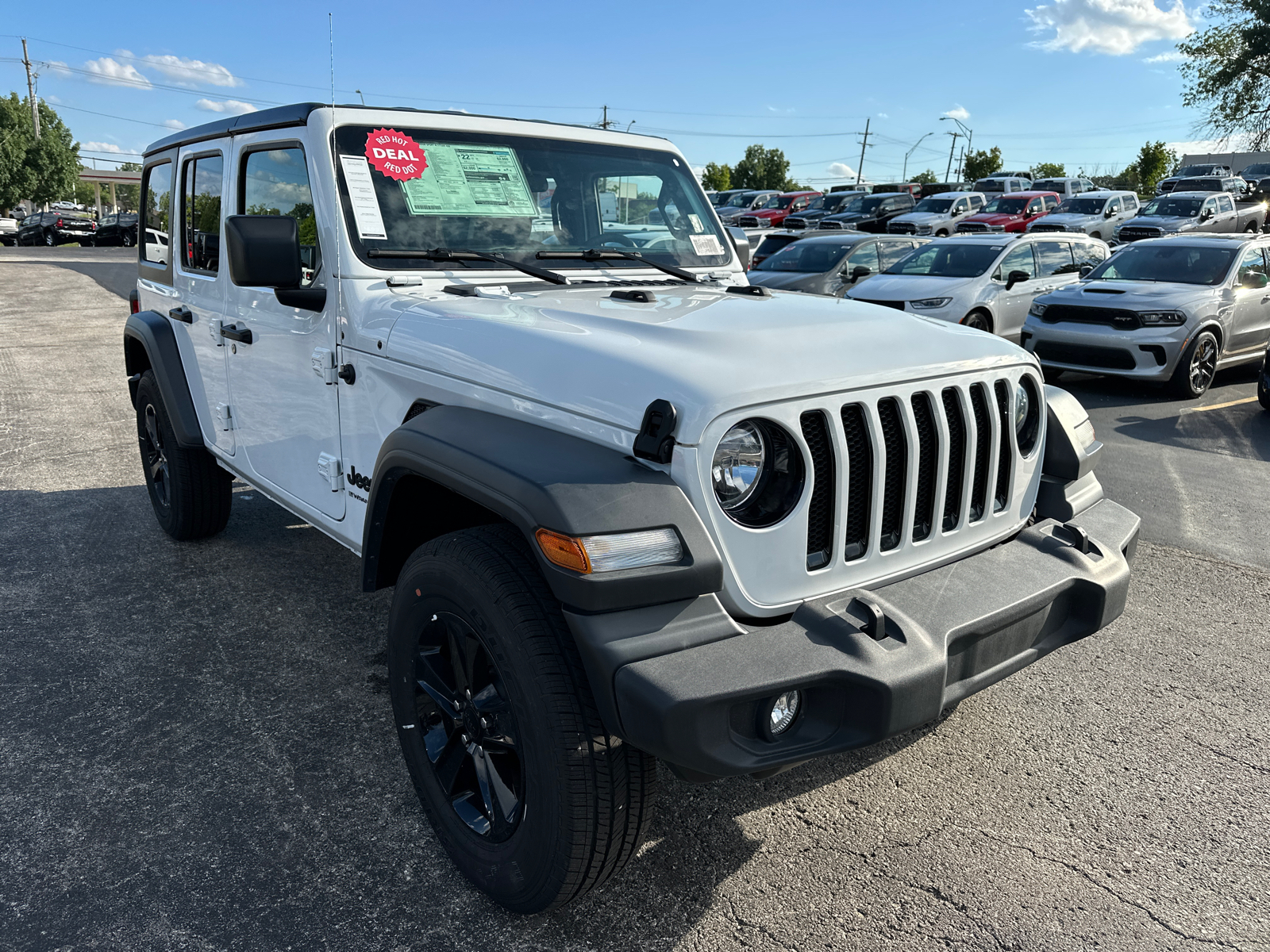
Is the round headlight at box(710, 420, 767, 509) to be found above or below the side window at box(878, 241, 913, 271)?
below

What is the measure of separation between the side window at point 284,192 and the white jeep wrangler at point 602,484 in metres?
0.02

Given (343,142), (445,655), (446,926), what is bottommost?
(446,926)

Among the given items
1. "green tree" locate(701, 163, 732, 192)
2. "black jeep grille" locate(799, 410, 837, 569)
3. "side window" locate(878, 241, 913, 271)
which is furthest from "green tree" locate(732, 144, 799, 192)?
"black jeep grille" locate(799, 410, 837, 569)

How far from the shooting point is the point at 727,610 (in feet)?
7.07

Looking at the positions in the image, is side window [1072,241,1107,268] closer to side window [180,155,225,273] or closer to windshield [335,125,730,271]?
windshield [335,125,730,271]

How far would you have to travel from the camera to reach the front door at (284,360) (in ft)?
10.6

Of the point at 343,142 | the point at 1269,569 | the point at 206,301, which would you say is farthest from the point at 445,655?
the point at 1269,569

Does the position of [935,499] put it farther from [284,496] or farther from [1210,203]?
[1210,203]

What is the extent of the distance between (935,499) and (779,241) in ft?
47.9

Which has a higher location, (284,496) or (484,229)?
(484,229)

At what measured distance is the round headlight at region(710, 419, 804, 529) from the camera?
216cm

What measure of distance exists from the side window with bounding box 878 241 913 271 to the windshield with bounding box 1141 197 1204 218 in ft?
41.2

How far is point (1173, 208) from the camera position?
915 inches

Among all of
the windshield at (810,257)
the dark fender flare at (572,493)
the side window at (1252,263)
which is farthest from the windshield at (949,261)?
the dark fender flare at (572,493)
